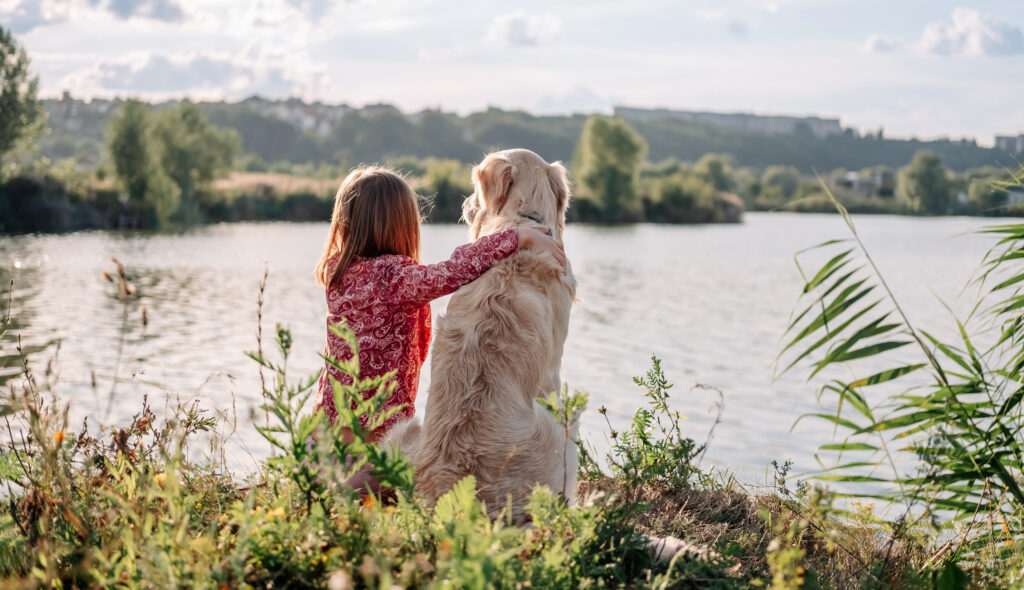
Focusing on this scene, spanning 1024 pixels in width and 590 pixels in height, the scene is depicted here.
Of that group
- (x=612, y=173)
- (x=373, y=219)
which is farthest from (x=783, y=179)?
(x=373, y=219)

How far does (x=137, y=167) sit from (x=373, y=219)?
45549mm

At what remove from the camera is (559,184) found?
4637mm

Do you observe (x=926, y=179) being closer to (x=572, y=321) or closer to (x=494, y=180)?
(x=572, y=321)

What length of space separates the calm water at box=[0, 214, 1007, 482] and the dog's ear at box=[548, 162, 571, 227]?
2024 mm

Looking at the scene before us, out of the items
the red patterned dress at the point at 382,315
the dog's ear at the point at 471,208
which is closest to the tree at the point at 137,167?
the dog's ear at the point at 471,208

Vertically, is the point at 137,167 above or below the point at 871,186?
below

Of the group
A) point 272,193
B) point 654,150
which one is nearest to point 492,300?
point 272,193

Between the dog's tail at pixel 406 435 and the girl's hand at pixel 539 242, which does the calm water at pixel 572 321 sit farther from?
the girl's hand at pixel 539 242

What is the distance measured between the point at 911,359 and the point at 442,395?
11.9 m

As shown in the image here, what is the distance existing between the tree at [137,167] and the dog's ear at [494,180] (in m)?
44.6

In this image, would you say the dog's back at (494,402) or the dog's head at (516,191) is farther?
the dog's head at (516,191)

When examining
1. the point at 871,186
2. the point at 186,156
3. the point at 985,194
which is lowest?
the point at 985,194

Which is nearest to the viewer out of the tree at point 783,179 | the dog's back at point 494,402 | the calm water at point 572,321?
the dog's back at point 494,402

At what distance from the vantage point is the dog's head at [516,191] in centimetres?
444
